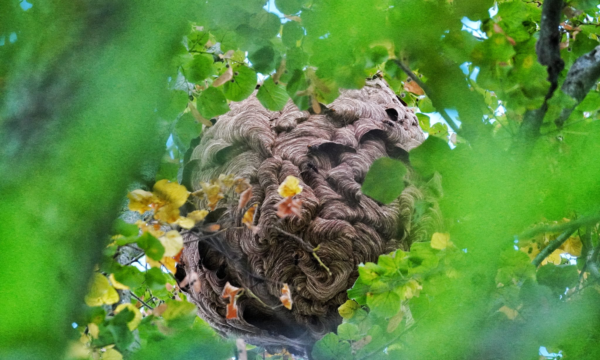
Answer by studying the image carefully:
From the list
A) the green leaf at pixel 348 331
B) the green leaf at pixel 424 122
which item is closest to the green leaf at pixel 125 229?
the green leaf at pixel 348 331

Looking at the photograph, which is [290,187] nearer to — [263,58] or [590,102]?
[263,58]

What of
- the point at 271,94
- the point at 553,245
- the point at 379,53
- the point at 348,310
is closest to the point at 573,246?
the point at 553,245

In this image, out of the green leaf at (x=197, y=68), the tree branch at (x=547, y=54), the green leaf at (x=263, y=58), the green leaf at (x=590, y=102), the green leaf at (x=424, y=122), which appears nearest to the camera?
the tree branch at (x=547, y=54)

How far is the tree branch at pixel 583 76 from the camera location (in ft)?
3.24

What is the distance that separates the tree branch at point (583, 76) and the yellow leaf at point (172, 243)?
79 cm

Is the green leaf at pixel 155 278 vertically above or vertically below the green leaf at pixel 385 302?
above

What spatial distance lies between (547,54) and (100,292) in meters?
0.96

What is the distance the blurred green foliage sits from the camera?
71cm

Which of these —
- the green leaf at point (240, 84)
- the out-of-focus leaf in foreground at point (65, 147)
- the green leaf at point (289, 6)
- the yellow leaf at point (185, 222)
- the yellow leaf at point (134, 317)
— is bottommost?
the yellow leaf at point (134, 317)

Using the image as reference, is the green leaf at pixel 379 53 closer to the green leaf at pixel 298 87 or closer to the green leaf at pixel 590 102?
the green leaf at pixel 298 87

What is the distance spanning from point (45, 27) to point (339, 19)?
22.4 inches

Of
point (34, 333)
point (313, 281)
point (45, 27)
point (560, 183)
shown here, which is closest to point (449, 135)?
point (313, 281)

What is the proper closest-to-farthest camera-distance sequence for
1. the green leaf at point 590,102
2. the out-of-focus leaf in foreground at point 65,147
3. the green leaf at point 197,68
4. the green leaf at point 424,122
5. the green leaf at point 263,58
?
the out-of-focus leaf in foreground at point 65,147 → the green leaf at point 590,102 → the green leaf at point 263,58 → the green leaf at point 197,68 → the green leaf at point 424,122

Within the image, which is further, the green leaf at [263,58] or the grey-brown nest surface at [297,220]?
the grey-brown nest surface at [297,220]
